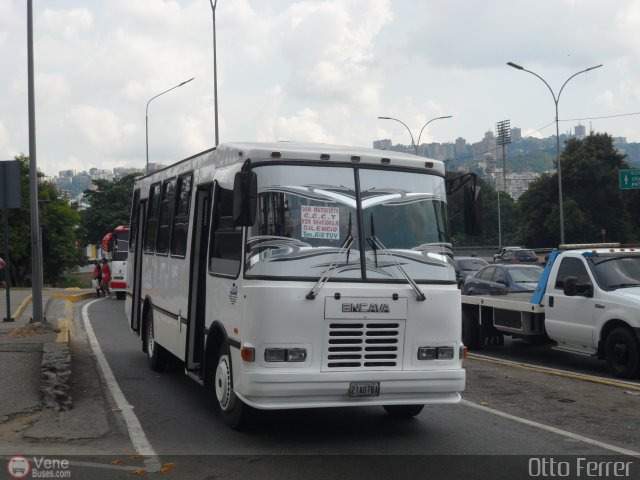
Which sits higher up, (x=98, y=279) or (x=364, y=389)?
(x=98, y=279)

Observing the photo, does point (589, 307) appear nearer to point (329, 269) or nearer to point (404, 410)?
point (404, 410)

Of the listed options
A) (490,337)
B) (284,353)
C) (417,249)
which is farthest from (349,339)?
(490,337)

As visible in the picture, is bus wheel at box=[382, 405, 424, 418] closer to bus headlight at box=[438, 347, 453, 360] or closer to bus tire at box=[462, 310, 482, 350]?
bus headlight at box=[438, 347, 453, 360]

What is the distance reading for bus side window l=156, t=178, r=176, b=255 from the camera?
11609 millimetres

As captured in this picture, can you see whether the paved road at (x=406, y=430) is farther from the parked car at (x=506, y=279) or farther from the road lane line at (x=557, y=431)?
the parked car at (x=506, y=279)

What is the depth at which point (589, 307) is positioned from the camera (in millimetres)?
13047

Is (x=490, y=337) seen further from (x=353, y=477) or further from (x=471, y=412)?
(x=353, y=477)

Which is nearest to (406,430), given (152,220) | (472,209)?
(472,209)

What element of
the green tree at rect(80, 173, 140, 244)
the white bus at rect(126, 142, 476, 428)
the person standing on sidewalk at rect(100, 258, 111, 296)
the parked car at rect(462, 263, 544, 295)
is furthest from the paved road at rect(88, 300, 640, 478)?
the green tree at rect(80, 173, 140, 244)

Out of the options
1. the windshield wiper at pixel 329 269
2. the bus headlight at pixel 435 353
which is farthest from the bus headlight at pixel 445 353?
the windshield wiper at pixel 329 269

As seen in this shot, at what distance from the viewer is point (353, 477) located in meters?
6.87

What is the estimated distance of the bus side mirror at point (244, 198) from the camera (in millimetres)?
7785

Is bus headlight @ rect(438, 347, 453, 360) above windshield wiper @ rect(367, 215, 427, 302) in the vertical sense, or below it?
below

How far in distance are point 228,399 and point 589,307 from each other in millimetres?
6704
